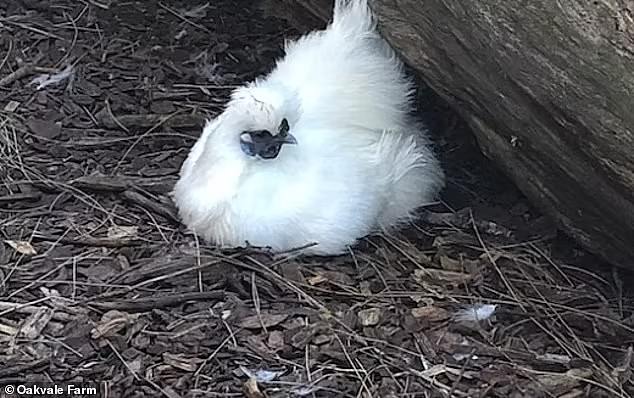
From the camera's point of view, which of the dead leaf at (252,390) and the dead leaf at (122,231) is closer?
the dead leaf at (252,390)

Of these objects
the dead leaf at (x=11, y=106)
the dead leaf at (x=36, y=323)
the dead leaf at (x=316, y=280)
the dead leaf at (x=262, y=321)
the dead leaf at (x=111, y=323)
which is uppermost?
the dead leaf at (x=316, y=280)

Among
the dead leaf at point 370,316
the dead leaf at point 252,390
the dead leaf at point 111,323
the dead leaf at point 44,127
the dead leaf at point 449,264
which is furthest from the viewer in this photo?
the dead leaf at point 44,127

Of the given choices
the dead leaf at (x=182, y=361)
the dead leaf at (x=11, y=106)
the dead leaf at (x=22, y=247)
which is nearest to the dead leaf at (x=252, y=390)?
the dead leaf at (x=182, y=361)

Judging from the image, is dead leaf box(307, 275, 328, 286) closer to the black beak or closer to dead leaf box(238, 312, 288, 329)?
dead leaf box(238, 312, 288, 329)

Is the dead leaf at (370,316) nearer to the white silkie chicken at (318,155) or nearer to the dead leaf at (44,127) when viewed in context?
the white silkie chicken at (318,155)

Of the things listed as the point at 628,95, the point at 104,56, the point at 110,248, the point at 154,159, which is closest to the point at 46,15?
the point at 104,56
